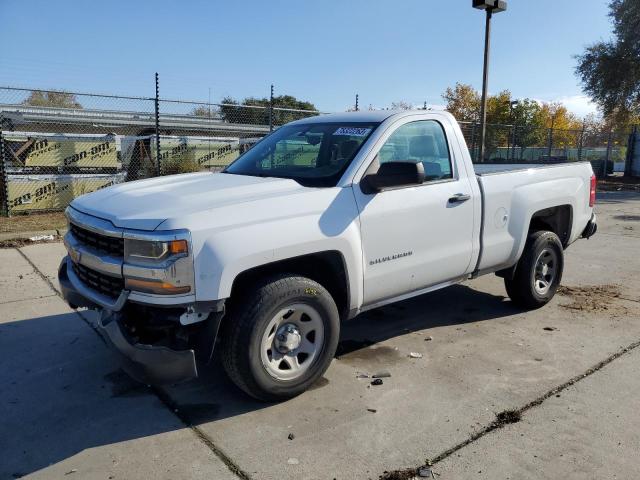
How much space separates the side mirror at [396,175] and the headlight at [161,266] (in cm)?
143

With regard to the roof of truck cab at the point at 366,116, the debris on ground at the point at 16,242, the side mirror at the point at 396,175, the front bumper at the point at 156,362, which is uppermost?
the roof of truck cab at the point at 366,116

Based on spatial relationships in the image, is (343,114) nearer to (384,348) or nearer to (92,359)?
(384,348)

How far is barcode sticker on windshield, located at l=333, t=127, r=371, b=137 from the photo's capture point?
13.3 ft

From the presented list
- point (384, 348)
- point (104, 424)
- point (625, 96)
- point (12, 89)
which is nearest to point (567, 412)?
point (384, 348)

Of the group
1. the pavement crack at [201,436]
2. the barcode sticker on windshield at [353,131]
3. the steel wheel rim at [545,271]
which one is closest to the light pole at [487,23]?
the steel wheel rim at [545,271]

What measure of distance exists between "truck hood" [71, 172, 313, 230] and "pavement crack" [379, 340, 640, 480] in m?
1.80

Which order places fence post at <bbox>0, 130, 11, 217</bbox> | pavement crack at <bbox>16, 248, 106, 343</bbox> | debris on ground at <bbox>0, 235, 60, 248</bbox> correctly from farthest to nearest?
fence post at <bbox>0, 130, 11, 217</bbox> → debris on ground at <bbox>0, 235, 60, 248</bbox> → pavement crack at <bbox>16, 248, 106, 343</bbox>

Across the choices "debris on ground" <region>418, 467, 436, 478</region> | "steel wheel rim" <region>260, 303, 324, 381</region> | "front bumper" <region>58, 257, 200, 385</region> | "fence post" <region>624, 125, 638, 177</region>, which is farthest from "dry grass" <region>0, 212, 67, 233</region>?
"fence post" <region>624, 125, 638, 177</region>

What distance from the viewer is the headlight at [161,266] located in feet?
9.70

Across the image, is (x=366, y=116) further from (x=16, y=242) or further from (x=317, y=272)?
(x=16, y=242)

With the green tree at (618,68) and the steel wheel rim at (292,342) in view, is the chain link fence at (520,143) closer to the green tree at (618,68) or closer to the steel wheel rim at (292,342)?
the green tree at (618,68)

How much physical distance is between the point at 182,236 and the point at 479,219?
2684 mm

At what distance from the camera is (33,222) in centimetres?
955

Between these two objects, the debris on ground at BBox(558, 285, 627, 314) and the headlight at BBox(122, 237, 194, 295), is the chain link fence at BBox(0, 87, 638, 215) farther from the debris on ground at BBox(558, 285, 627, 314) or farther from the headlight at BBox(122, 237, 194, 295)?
the headlight at BBox(122, 237, 194, 295)
